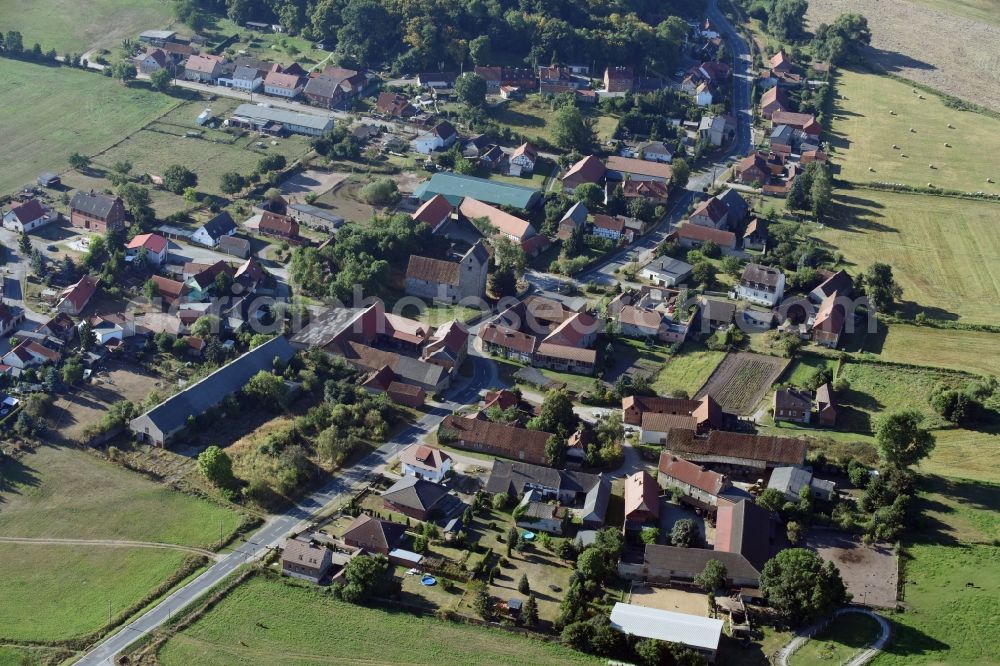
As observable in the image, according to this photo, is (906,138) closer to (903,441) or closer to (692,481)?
(903,441)

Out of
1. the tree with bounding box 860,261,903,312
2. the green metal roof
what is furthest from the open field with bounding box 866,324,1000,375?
the green metal roof

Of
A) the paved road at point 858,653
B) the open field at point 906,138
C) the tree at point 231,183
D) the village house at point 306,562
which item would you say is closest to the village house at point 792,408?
the paved road at point 858,653

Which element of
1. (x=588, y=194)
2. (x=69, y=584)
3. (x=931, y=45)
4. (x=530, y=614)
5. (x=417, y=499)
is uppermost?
(x=931, y=45)

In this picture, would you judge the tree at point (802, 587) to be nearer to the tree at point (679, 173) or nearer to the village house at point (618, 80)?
the tree at point (679, 173)

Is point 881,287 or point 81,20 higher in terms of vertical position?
point 81,20

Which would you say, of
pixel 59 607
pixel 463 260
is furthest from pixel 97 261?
pixel 59 607

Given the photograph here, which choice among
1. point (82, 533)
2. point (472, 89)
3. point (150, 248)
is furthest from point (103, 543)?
point (472, 89)
